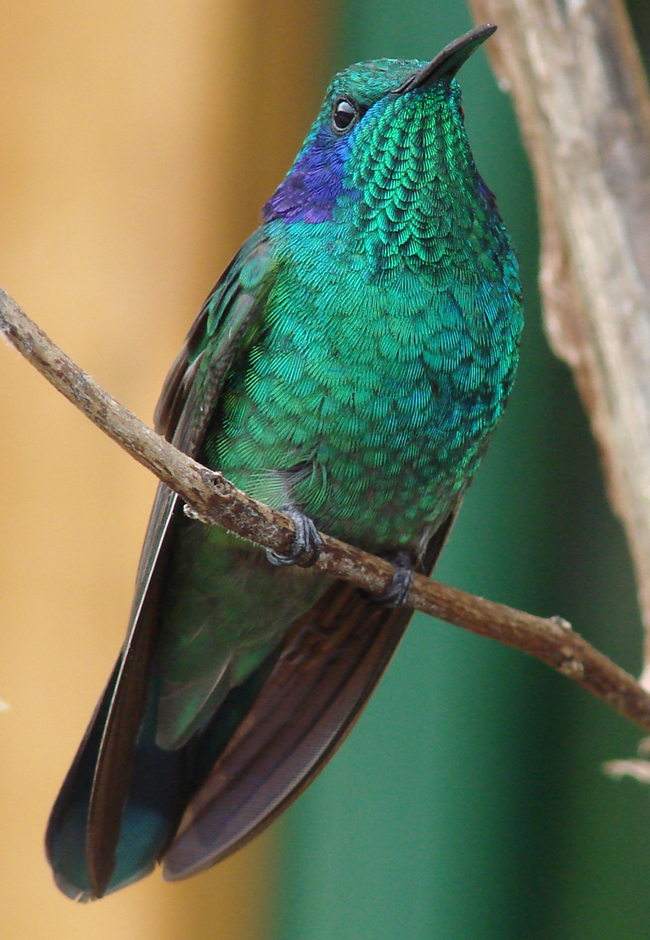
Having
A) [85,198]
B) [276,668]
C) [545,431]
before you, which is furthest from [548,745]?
[85,198]

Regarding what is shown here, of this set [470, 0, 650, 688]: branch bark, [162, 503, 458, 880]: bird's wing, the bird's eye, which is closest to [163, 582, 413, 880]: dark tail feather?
[162, 503, 458, 880]: bird's wing

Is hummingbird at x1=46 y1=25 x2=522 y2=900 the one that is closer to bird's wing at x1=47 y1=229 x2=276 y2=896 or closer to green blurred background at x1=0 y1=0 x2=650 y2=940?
A: bird's wing at x1=47 y1=229 x2=276 y2=896

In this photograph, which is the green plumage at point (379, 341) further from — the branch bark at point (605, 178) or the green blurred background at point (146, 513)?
the green blurred background at point (146, 513)

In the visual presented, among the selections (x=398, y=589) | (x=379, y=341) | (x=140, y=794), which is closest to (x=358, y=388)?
(x=379, y=341)

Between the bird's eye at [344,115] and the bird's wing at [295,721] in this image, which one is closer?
the bird's eye at [344,115]

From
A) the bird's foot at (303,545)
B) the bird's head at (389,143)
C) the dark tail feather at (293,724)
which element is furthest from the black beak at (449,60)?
the dark tail feather at (293,724)
